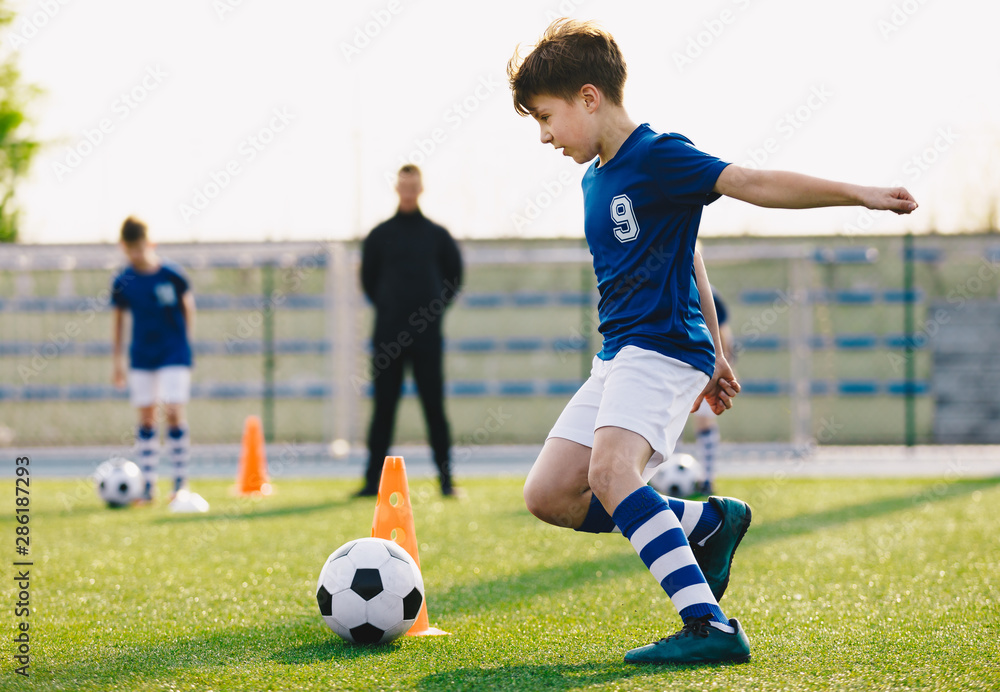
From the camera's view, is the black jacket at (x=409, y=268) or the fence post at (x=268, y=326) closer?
the black jacket at (x=409, y=268)

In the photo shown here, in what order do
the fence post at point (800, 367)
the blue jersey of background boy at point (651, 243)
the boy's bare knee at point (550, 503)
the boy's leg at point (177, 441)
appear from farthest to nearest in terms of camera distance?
the fence post at point (800, 367), the boy's leg at point (177, 441), the boy's bare knee at point (550, 503), the blue jersey of background boy at point (651, 243)

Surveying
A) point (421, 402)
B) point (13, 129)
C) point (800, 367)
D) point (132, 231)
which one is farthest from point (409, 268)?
point (13, 129)

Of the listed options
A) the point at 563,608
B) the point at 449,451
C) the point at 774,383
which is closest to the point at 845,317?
the point at 774,383

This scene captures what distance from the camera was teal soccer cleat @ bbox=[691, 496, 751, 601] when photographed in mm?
3201

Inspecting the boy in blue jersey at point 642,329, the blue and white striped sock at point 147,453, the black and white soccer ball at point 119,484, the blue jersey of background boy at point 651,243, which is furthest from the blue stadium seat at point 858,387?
the blue jersey of background boy at point 651,243

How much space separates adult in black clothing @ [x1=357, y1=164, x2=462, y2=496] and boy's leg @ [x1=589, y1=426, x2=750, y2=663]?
4.87 metres

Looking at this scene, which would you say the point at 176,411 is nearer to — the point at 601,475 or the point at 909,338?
the point at 601,475

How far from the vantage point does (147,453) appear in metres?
7.34

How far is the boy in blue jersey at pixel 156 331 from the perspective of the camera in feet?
23.3

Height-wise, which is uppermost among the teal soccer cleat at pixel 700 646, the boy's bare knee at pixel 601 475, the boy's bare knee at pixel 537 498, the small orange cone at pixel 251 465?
the boy's bare knee at pixel 601 475

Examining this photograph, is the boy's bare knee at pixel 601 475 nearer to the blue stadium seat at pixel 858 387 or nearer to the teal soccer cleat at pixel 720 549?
the teal soccer cleat at pixel 720 549

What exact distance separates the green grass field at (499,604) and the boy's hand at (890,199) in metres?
1.19

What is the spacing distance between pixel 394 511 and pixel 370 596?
0.52 m

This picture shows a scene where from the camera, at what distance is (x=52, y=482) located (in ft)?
31.1
